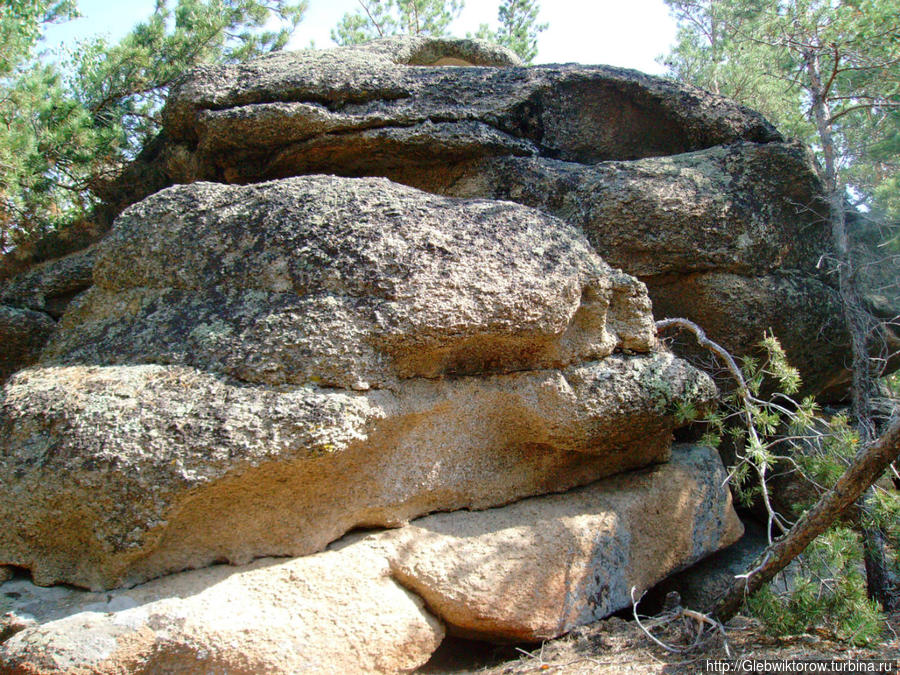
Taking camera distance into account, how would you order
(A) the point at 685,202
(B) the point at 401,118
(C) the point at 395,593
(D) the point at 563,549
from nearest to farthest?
(C) the point at 395,593 < (D) the point at 563,549 < (A) the point at 685,202 < (B) the point at 401,118

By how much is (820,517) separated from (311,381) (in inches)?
86.3

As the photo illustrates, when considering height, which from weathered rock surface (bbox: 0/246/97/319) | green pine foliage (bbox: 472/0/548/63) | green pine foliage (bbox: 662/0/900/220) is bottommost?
weathered rock surface (bbox: 0/246/97/319)

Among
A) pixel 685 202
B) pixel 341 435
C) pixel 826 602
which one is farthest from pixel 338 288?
pixel 826 602

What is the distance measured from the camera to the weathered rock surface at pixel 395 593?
2420mm

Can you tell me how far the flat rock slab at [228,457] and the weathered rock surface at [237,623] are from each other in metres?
0.11

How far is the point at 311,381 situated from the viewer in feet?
9.04

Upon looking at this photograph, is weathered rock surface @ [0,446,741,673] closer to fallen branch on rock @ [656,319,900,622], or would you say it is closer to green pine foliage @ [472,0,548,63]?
fallen branch on rock @ [656,319,900,622]

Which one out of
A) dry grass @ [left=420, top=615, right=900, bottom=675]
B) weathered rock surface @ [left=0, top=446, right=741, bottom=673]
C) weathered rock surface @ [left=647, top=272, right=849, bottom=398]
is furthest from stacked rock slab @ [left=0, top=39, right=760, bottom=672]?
weathered rock surface @ [left=647, top=272, right=849, bottom=398]

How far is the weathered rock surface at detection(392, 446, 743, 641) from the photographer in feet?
9.53

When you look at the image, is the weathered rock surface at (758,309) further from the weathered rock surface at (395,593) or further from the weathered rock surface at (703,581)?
the weathered rock surface at (703,581)

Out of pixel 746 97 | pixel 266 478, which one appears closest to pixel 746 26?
pixel 746 97

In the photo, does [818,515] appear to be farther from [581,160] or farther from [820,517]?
[581,160]

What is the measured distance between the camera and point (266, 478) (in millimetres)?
2697

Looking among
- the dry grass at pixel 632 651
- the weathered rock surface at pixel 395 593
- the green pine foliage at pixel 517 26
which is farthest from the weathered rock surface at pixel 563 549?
the green pine foliage at pixel 517 26
